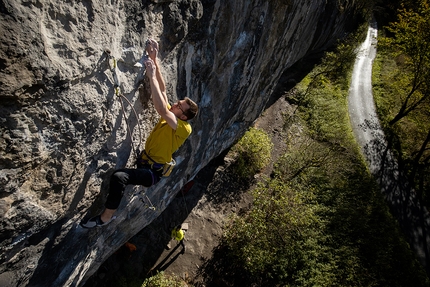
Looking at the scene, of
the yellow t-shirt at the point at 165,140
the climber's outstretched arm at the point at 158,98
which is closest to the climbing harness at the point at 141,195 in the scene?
the yellow t-shirt at the point at 165,140

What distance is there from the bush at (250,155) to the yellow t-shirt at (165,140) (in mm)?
9550

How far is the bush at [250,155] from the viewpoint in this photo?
13773 mm

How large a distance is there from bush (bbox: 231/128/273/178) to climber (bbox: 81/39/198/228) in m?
9.45

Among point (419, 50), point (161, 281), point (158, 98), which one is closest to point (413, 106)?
point (419, 50)

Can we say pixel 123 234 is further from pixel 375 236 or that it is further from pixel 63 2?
pixel 375 236

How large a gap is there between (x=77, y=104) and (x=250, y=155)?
1122cm

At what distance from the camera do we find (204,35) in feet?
18.3

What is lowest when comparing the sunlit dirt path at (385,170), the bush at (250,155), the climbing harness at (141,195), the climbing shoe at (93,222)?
the sunlit dirt path at (385,170)

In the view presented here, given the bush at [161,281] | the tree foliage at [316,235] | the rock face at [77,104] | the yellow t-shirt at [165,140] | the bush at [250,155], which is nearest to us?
the rock face at [77,104]

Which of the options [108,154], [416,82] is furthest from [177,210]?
[416,82]

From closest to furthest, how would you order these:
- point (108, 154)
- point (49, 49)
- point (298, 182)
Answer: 1. point (49, 49)
2. point (108, 154)
3. point (298, 182)

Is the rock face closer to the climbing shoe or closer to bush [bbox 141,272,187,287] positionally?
the climbing shoe

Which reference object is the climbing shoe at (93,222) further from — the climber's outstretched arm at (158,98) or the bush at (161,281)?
the bush at (161,281)

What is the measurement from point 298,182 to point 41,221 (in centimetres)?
1238
